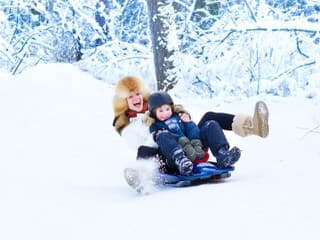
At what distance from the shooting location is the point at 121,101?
12.7ft

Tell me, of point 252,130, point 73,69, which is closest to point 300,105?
point 252,130

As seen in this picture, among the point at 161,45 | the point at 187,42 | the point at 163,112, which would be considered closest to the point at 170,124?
the point at 163,112

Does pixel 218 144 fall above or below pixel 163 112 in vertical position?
below

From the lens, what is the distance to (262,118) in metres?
3.47

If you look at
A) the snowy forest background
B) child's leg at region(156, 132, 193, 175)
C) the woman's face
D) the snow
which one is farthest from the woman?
the snowy forest background

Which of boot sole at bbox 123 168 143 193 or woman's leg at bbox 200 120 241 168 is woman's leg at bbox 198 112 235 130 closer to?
woman's leg at bbox 200 120 241 168

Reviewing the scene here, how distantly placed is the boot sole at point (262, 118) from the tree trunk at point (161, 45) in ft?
11.2

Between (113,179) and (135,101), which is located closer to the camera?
(135,101)

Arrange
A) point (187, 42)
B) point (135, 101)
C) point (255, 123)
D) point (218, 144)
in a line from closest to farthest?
point (218, 144) < point (255, 123) < point (135, 101) < point (187, 42)

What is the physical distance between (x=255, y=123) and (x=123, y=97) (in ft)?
2.92

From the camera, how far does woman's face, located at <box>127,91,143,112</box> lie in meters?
3.85

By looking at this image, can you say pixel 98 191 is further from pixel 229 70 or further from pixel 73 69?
pixel 73 69

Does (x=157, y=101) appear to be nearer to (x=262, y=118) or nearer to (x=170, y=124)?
(x=170, y=124)

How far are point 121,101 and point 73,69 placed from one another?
13.1 ft
